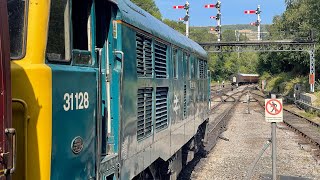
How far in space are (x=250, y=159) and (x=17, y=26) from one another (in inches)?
446

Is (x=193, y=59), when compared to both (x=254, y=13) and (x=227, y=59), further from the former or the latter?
(x=227, y=59)

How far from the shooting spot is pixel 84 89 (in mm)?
3557

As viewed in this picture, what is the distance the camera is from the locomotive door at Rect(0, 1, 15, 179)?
8.36 feet

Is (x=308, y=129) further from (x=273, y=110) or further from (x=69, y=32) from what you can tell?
(x=69, y=32)

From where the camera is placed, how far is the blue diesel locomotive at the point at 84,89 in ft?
9.75

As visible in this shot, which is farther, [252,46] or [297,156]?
[252,46]

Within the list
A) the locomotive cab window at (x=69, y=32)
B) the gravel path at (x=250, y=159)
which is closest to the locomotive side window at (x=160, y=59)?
the locomotive cab window at (x=69, y=32)

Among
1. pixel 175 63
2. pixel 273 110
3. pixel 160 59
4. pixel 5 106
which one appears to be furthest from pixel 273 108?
pixel 5 106

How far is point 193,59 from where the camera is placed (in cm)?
1083

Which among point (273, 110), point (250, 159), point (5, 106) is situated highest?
point (5, 106)

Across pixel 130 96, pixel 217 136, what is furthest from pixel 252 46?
Result: pixel 130 96

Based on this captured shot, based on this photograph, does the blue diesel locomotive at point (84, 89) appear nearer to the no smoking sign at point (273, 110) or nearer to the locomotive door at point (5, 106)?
the locomotive door at point (5, 106)

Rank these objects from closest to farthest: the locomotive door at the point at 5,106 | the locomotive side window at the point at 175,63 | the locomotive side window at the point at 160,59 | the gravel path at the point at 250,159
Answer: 1. the locomotive door at the point at 5,106
2. the locomotive side window at the point at 160,59
3. the locomotive side window at the point at 175,63
4. the gravel path at the point at 250,159

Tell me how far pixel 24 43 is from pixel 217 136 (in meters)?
15.5
